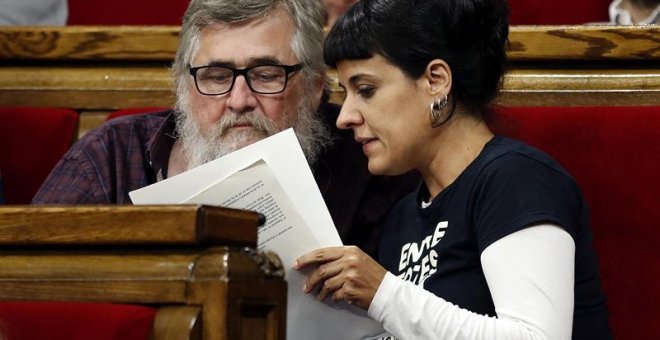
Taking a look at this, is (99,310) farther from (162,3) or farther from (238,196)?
(162,3)

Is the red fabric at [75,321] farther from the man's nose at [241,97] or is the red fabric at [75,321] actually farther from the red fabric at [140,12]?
the red fabric at [140,12]

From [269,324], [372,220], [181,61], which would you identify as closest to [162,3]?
[181,61]

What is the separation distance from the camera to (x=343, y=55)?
1243 millimetres

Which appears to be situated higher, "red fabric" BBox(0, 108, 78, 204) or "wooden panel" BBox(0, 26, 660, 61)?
"wooden panel" BBox(0, 26, 660, 61)

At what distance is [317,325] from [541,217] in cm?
27

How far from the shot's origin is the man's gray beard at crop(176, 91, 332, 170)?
1.48 metres

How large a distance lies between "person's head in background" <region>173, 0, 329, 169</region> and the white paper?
0.29 meters

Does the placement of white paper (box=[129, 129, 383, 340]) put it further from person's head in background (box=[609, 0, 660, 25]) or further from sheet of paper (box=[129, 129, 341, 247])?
person's head in background (box=[609, 0, 660, 25])

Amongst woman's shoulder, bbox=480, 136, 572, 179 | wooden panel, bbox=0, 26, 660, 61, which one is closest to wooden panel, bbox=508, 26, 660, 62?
wooden panel, bbox=0, 26, 660, 61

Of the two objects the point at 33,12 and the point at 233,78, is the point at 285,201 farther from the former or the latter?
the point at 33,12

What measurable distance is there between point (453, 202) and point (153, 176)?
1.76 ft

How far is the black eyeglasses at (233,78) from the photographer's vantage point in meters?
1.50

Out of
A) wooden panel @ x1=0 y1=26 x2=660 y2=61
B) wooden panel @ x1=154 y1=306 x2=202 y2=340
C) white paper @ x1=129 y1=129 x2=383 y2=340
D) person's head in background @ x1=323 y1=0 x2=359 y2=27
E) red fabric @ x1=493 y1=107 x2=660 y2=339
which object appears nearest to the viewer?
wooden panel @ x1=154 y1=306 x2=202 y2=340

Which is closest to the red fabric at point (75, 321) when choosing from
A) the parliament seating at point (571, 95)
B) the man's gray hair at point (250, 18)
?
the parliament seating at point (571, 95)
